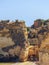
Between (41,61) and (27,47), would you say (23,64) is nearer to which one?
(27,47)

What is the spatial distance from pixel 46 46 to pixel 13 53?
2219cm

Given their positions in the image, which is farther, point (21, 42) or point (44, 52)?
point (21, 42)

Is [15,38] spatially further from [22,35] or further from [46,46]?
[46,46]

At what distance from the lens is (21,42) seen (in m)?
26.1

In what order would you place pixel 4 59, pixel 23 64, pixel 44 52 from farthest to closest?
pixel 4 59 < pixel 23 64 < pixel 44 52

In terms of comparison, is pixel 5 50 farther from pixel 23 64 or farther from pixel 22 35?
pixel 23 64

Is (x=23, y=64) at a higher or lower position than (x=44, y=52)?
lower

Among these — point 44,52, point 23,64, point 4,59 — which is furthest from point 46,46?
point 4,59

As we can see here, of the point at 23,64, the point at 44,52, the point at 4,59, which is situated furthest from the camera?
the point at 4,59

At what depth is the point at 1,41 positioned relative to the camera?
1024 inches

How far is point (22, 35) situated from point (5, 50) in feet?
7.87

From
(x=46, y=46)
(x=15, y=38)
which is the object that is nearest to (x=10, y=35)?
(x=15, y=38)

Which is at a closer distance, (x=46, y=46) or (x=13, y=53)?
(x=46, y=46)

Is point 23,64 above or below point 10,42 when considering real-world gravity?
below
